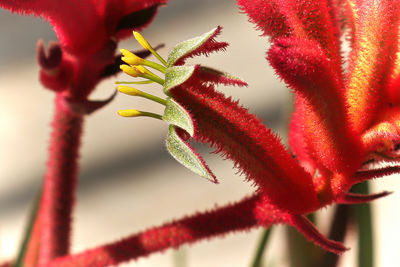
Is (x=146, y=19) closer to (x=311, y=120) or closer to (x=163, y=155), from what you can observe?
(x=311, y=120)

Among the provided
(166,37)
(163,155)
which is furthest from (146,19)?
(166,37)

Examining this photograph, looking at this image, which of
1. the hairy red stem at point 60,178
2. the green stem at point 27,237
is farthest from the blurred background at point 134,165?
the hairy red stem at point 60,178

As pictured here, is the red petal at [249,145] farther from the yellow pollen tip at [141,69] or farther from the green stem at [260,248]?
the green stem at [260,248]

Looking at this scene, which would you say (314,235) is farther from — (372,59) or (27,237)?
(27,237)

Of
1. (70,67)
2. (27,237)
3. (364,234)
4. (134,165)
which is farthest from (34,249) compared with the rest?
(134,165)

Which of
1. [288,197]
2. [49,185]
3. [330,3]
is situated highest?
[330,3]
